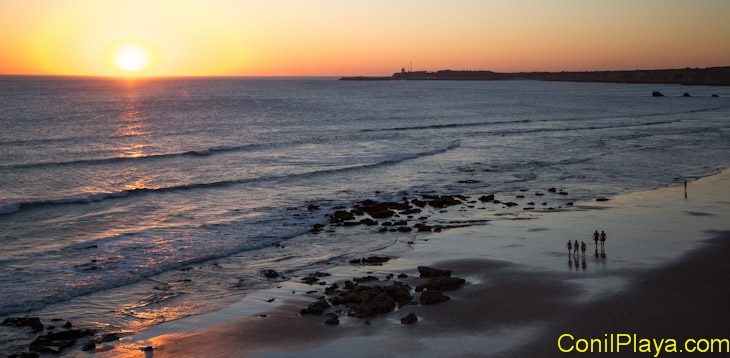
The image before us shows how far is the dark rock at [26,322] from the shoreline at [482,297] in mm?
2431

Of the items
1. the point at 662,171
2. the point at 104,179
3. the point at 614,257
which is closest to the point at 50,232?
the point at 104,179

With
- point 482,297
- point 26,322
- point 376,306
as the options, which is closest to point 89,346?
point 26,322

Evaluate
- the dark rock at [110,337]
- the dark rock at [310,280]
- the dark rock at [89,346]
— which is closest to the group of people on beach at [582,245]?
the dark rock at [310,280]

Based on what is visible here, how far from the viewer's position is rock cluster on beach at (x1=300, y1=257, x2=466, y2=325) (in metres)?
16.0

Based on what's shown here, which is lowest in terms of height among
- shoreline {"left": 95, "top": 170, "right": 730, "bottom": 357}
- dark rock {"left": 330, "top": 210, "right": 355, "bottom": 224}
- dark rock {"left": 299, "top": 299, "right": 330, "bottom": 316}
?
shoreline {"left": 95, "top": 170, "right": 730, "bottom": 357}

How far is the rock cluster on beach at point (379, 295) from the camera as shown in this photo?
15969 mm

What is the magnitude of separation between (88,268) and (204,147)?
32.1 m

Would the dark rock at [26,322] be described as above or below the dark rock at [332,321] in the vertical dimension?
above

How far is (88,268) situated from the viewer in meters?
20.4

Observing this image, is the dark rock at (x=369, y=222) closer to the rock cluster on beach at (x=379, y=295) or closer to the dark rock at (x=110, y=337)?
the rock cluster on beach at (x=379, y=295)

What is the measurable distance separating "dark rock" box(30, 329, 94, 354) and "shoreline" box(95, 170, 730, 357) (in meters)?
0.97

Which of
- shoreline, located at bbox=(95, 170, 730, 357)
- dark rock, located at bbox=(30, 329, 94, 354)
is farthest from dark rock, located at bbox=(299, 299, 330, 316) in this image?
dark rock, located at bbox=(30, 329, 94, 354)

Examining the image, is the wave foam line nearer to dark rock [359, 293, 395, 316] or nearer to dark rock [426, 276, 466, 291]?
dark rock [359, 293, 395, 316]

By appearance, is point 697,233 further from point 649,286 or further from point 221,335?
point 221,335
